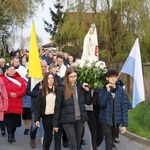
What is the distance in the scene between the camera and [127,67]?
7852 millimetres

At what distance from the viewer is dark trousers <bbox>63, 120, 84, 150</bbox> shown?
6551 mm

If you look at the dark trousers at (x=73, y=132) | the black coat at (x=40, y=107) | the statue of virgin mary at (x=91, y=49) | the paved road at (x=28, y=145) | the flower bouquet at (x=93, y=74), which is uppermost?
the statue of virgin mary at (x=91, y=49)

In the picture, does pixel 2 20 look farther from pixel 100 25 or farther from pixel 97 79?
pixel 97 79

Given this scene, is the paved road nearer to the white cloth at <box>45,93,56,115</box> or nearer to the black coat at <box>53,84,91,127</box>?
the white cloth at <box>45,93,56,115</box>

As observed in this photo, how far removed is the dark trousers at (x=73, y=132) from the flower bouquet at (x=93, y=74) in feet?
2.58

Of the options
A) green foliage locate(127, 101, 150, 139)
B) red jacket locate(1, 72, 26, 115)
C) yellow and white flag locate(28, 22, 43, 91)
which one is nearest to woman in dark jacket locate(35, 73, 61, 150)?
yellow and white flag locate(28, 22, 43, 91)

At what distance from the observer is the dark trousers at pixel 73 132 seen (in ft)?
21.5

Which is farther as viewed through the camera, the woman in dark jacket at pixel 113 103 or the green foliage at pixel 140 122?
the green foliage at pixel 140 122

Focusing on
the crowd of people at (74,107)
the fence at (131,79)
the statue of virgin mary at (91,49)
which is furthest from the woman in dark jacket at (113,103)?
the fence at (131,79)

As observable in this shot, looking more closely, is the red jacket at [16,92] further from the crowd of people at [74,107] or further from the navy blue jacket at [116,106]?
the navy blue jacket at [116,106]

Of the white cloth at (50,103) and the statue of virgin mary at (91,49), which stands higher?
the statue of virgin mary at (91,49)

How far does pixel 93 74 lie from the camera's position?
729cm

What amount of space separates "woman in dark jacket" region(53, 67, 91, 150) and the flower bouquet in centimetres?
48

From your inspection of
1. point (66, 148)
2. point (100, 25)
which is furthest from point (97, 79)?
point (100, 25)
